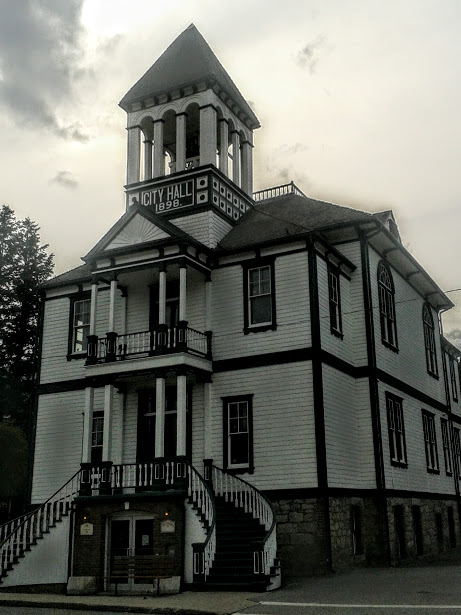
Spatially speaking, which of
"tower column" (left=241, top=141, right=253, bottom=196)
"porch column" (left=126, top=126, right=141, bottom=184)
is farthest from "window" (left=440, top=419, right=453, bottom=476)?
"porch column" (left=126, top=126, right=141, bottom=184)

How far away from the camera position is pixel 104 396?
77.8 ft

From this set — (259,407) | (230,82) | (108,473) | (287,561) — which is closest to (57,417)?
(108,473)

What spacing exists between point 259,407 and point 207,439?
6.46ft

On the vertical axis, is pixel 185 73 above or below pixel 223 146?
above

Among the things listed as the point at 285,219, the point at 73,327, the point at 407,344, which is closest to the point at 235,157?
the point at 285,219

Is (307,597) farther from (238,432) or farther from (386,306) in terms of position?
(386,306)

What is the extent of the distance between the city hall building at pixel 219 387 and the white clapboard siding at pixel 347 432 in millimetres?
73

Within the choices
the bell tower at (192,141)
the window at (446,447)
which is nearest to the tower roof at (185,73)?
the bell tower at (192,141)

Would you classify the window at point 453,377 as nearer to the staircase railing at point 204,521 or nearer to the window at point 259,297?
the window at point 259,297

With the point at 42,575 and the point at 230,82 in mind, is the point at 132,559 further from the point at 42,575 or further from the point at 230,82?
the point at 230,82

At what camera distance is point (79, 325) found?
85.9ft

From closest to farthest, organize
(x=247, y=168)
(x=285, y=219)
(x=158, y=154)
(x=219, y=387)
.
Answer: (x=219, y=387) < (x=285, y=219) < (x=158, y=154) < (x=247, y=168)

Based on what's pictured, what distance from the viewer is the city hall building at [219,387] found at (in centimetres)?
1986

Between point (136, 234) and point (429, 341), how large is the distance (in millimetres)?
14737
